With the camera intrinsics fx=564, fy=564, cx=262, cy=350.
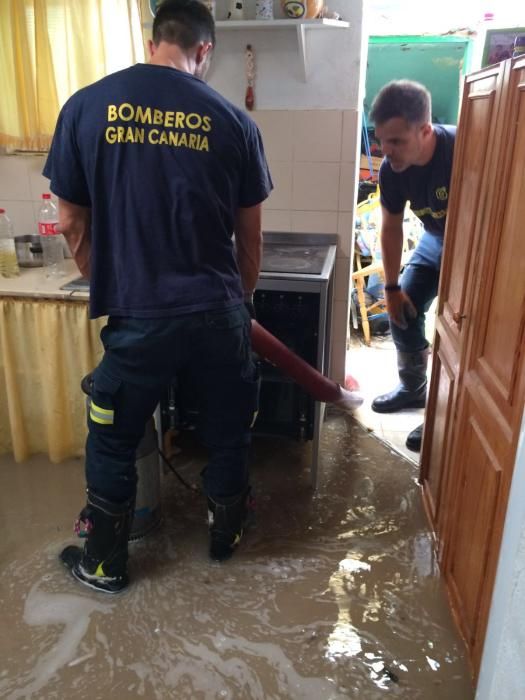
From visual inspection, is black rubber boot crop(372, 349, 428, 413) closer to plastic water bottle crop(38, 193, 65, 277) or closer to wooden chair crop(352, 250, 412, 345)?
wooden chair crop(352, 250, 412, 345)

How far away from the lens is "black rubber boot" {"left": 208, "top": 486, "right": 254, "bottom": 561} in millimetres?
1762

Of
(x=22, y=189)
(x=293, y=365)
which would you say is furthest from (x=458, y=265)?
(x=22, y=189)

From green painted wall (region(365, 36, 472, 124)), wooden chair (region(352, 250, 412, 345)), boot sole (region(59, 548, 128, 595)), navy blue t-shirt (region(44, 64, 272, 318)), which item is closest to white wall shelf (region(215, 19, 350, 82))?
navy blue t-shirt (region(44, 64, 272, 318))

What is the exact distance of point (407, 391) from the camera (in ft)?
9.18

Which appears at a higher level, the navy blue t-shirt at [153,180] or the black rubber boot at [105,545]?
the navy blue t-shirt at [153,180]

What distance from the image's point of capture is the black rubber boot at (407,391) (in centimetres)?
274

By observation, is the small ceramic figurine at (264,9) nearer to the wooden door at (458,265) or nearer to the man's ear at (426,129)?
the man's ear at (426,129)

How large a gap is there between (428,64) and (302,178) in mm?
2419

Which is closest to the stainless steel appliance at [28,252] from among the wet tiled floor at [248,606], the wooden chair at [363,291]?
the wet tiled floor at [248,606]

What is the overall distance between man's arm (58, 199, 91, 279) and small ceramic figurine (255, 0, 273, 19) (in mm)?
1258

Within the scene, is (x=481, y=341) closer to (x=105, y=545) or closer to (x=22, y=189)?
(x=105, y=545)

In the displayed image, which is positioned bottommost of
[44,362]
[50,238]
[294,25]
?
[44,362]

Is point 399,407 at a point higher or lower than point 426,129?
lower

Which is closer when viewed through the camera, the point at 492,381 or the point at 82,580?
the point at 492,381
